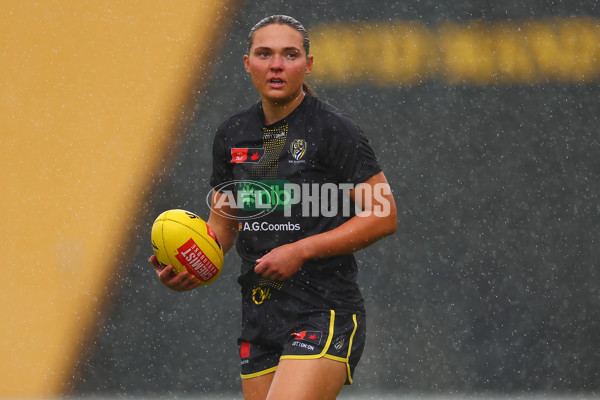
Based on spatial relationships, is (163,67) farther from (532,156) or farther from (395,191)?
(532,156)

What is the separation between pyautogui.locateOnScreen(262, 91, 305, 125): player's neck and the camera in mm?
3910

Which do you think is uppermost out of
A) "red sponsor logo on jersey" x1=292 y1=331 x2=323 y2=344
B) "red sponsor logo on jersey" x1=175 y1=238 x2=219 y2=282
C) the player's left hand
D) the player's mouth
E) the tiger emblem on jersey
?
the player's mouth

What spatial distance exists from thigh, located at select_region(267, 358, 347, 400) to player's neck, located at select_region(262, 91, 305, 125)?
995 mm

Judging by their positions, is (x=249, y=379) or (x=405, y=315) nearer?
(x=249, y=379)

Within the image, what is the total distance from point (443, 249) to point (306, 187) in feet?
9.95

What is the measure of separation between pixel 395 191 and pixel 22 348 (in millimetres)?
2751

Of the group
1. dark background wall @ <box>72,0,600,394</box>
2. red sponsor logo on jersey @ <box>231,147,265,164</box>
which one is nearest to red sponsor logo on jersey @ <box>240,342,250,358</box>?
red sponsor logo on jersey @ <box>231,147,265,164</box>

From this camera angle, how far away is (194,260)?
3.83 meters

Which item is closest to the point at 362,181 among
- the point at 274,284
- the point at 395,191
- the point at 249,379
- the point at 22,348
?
the point at 274,284

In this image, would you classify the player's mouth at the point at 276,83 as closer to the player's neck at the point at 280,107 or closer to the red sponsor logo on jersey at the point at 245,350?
the player's neck at the point at 280,107

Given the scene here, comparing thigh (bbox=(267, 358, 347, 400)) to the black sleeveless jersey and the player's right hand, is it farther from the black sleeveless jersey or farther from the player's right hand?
the player's right hand

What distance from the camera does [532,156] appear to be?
21.8ft

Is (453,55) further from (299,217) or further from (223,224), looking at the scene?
(299,217)

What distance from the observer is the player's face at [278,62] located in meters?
3.83
